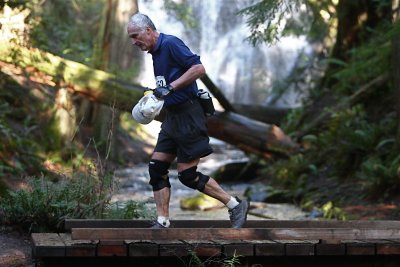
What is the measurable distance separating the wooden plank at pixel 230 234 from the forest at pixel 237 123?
1.42 metres

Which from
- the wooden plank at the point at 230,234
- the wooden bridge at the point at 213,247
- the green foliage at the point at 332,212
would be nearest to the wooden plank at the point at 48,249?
the wooden bridge at the point at 213,247

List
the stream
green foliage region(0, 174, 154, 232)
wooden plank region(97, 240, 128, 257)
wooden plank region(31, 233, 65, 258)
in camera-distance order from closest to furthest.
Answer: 1. wooden plank region(31, 233, 65, 258)
2. wooden plank region(97, 240, 128, 257)
3. green foliage region(0, 174, 154, 232)
4. the stream

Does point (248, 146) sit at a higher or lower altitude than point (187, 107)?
higher

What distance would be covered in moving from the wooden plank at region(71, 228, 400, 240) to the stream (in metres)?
1.62

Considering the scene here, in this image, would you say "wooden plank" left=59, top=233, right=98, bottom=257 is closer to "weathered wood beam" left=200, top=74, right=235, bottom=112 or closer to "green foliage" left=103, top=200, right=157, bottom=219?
"green foliage" left=103, top=200, right=157, bottom=219

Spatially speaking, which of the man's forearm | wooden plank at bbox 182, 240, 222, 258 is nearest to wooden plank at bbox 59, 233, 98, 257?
wooden plank at bbox 182, 240, 222, 258

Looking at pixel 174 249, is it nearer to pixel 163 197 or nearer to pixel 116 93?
pixel 163 197

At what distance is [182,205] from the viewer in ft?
42.7

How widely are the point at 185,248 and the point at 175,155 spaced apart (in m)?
1.35

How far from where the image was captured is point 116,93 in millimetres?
12805

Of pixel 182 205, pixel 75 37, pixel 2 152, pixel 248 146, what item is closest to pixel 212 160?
pixel 75 37

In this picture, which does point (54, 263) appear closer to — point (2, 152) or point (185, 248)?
point (185, 248)

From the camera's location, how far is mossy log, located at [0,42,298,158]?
12.1 m

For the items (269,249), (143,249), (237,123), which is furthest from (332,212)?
(143,249)
